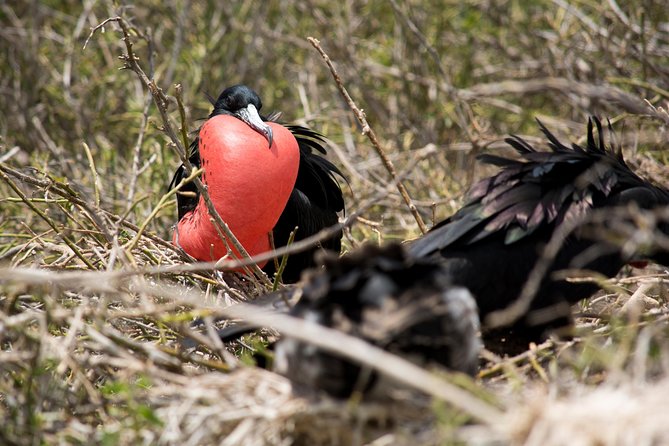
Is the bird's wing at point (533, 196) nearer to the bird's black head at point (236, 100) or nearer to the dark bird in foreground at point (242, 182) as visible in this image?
the dark bird in foreground at point (242, 182)

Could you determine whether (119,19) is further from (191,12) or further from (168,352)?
(191,12)

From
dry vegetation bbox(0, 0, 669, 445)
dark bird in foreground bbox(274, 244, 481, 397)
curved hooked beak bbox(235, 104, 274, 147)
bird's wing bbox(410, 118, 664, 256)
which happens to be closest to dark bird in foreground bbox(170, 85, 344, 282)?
curved hooked beak bbox(235, 104, 274, 147)

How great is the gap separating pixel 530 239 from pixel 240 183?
853 millimetres

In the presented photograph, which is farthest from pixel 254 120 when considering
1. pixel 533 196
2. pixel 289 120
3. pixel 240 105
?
pixel 289 120

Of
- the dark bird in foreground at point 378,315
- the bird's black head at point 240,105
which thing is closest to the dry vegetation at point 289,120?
the dark bird in foreground at point 378,315

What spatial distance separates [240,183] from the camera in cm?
264

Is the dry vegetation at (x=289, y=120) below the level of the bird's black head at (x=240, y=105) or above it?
below

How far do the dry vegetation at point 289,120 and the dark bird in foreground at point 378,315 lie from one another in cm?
7

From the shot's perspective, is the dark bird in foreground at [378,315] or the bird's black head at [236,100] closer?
the dark bird in foreground at [378,315]

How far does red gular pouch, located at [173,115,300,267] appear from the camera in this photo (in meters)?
2.65

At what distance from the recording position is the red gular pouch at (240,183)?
265 centimetres

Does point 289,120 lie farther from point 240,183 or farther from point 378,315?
point 378,315

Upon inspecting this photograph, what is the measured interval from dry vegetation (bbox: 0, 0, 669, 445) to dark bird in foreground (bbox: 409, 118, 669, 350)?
0.11m

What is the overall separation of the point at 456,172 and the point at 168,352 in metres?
2.30
